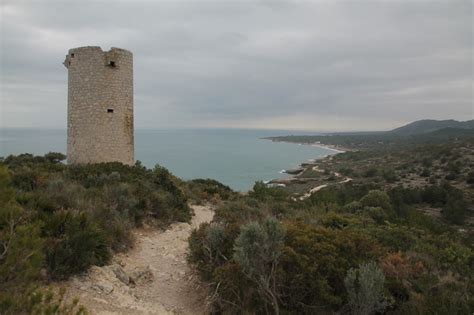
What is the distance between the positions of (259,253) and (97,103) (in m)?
9.51

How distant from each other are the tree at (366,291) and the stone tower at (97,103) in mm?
9970

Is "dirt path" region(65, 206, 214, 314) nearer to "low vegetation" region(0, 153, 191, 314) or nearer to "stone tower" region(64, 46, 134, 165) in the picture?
"low vegetation" region(0, 153, 191, 314)

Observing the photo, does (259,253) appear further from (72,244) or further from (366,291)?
(72,244)

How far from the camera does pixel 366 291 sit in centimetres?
407

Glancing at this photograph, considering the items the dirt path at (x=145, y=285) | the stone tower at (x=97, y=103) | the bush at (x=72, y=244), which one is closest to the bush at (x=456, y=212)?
the stone tower at (x=97, y=103)

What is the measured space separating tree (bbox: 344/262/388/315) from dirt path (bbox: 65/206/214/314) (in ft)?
6.80

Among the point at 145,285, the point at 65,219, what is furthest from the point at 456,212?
the point at 65,219

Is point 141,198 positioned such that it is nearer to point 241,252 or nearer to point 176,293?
point 176,293

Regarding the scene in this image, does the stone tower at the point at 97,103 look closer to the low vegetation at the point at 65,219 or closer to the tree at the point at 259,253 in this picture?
the low vegetation at the point at 65,219

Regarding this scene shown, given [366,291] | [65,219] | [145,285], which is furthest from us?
[145,285]

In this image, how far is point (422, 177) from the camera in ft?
127

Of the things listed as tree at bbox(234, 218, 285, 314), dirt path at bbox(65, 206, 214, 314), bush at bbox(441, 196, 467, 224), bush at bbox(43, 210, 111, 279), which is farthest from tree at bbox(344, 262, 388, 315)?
bush at bbox(441, 196, 467, 224)

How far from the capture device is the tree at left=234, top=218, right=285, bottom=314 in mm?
4332

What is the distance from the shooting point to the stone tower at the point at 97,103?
463 inches
